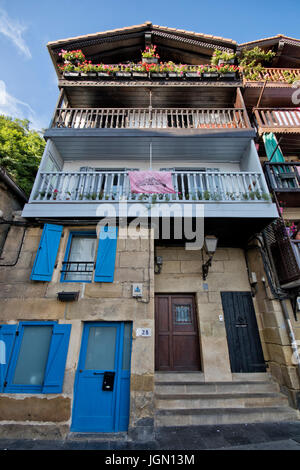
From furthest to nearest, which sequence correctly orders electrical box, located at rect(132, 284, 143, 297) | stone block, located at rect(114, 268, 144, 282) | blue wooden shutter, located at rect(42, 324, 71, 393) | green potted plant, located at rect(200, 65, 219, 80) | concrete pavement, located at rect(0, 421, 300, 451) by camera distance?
green potted plant, located at rect(200, 65, 219, 80) → stone block, located at rect(114, 268, 144, 282) → electrical box, located at rect(132, 284, 143, 297) → blue wooden shutter, located at rect(42, 324, 71, 393) → concrete pavement, located at rect(0, 421, 300, 451)

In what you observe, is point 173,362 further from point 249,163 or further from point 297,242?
point 249,163

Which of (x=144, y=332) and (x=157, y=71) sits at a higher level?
(x=157, y=71)

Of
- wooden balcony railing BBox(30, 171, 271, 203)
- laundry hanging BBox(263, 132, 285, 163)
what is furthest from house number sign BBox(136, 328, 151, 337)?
laundry hanging BBox(263, 132, 285, 163)

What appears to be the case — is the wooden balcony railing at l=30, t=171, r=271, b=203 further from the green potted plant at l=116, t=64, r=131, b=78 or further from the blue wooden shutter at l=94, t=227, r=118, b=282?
the green potted plant at l=116, t=64, r=131, b=78

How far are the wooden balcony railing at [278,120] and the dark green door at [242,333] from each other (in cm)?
594

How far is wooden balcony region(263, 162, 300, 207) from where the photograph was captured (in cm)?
612

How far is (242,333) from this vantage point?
584 cm

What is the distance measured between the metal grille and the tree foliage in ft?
28.6

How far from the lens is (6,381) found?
4.20 metres

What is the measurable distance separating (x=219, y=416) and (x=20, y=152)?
11.3m

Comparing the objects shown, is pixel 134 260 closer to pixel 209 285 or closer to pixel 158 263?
pixel 158 263

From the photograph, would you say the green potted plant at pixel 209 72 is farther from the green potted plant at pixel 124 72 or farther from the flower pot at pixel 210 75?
the green potted plant at pixel 124 72

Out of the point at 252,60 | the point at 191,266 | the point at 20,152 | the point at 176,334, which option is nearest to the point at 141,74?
the point at 252,60

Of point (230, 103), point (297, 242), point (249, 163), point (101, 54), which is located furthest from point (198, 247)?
point (101, 54)
